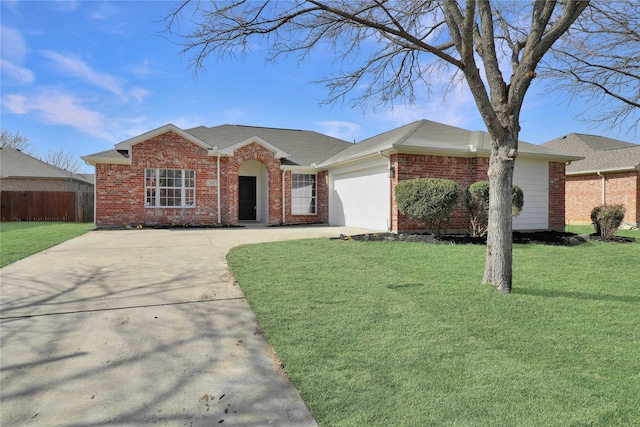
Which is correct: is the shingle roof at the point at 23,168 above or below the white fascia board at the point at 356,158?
above

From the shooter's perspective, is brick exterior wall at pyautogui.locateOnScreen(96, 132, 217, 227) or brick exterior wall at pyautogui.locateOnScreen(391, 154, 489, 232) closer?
brick exterior wall at pyautogui.locateOnScreen(391, 154, 489, 232)

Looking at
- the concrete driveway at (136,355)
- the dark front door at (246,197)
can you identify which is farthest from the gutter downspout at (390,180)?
the dark front door at (246,197)

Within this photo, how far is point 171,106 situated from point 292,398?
1226 centimetres

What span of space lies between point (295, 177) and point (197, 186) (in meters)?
4.63

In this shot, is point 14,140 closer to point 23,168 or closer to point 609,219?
point 23,168

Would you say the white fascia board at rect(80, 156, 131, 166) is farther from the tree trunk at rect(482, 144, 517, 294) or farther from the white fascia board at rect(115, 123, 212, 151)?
the tree trunk at rect(482, 144, 517, 294)

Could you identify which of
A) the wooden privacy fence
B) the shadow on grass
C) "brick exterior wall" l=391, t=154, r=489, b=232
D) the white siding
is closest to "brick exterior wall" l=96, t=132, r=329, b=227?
"brick exterior wall" l=391, t=154, r=489, b=232

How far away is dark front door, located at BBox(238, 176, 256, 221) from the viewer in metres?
19.0

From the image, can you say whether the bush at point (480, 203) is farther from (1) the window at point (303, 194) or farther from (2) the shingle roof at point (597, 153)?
(2) the shingle roof at point (597, 153)

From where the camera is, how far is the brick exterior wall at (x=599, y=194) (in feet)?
58.1

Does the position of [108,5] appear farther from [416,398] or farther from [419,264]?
[416,398]

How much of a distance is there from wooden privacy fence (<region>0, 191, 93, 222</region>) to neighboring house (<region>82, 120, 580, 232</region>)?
27.5ft

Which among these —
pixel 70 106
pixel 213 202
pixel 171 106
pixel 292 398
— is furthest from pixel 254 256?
pixel 70 106

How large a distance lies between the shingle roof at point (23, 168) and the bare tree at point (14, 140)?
945 inches
